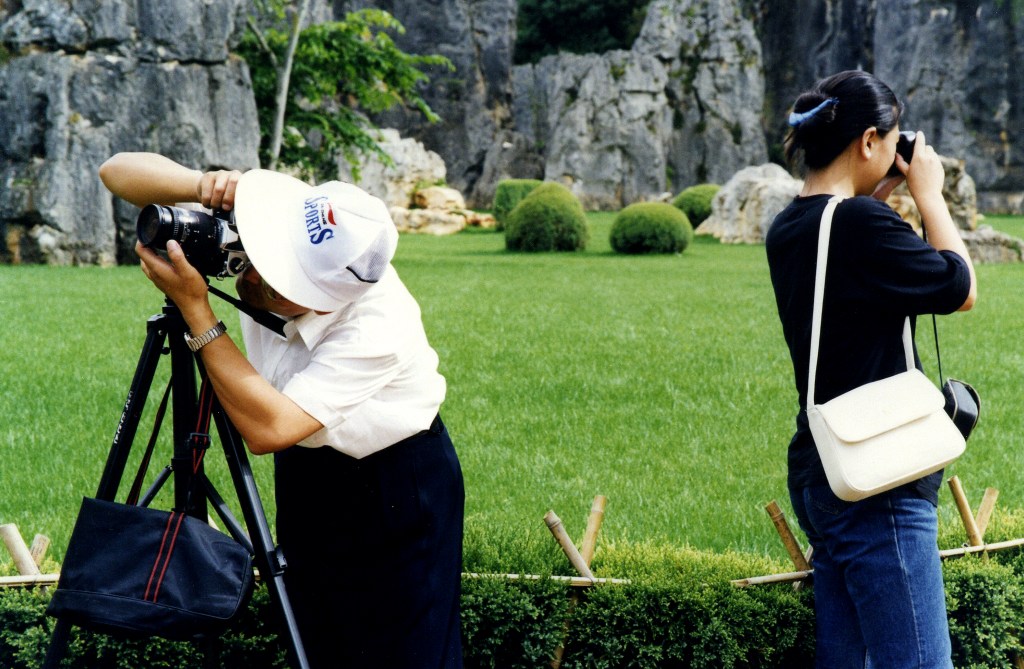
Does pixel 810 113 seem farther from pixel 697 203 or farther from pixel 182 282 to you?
pixel 697 203

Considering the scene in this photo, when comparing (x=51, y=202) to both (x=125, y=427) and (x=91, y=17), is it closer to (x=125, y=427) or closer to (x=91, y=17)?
(x=91, y=17)

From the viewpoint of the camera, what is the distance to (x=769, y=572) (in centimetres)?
365

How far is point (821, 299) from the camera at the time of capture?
7.39 feet

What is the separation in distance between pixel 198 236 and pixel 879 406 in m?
1.50

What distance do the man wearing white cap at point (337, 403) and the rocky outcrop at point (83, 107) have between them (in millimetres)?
15677

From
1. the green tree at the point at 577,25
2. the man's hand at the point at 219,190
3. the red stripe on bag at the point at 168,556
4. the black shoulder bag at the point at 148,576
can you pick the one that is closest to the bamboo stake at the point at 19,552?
the black shoulder bag at the point at 148,576

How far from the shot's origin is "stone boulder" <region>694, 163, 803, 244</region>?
22.6 meters

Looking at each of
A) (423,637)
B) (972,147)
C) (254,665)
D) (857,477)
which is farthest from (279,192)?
(972,147)

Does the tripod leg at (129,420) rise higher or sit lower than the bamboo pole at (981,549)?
higher

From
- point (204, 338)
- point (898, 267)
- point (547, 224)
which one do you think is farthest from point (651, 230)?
point (204, 338)

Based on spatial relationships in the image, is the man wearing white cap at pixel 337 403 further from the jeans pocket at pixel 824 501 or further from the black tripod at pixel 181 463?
the jeans pocket at pixel 824 501

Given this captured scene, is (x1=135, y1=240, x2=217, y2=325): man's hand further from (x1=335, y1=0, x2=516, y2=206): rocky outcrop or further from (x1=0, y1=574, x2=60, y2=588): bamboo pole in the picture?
(x1=335, y1=0, x2=516, y2=206): rocky outcrop

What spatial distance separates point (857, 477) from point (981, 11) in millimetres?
36592

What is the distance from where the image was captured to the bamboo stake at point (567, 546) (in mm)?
3234
